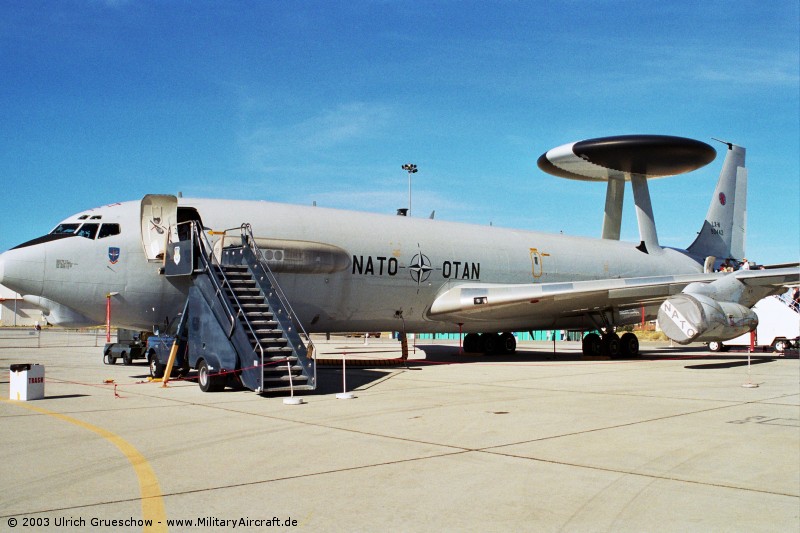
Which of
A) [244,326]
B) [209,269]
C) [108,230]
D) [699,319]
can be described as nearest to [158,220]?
[108,230]

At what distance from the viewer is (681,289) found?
21797 mm

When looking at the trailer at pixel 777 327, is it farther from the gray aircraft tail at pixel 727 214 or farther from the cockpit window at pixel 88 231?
the cockpit window at pixel 88 231

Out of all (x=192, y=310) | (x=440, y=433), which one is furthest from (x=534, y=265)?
(x=440, y=433)

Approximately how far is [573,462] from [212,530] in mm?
3777

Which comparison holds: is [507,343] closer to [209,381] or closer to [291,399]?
[209,381]

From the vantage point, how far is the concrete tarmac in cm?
523

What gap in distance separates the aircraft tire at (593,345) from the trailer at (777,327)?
31.8ft

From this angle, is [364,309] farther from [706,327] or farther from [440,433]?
[440,433]

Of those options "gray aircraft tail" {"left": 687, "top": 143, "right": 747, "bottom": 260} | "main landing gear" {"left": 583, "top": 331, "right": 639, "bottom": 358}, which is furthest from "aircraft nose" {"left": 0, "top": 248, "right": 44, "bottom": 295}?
"gray aircraft tail" {"left": 687, "top": 143, "right": 747, "bottom": 260}

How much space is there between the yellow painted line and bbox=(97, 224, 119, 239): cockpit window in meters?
7.22

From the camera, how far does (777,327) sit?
3219 cm

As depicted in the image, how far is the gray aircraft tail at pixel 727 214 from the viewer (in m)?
32.2

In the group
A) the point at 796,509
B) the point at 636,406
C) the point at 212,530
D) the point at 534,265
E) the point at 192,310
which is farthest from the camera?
the point at 534,265

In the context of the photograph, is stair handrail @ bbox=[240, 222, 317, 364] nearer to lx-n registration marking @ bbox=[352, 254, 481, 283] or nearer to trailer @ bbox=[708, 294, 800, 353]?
lx-n registration marking @ bbox=[352, 254, 481, 283]
